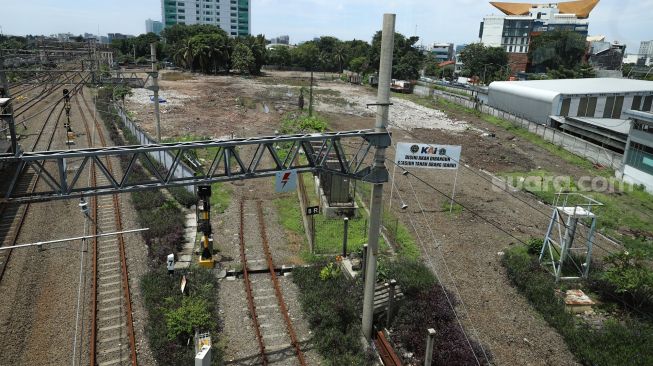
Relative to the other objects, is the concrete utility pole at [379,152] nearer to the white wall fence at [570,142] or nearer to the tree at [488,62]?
the white wall fence at [570,142]

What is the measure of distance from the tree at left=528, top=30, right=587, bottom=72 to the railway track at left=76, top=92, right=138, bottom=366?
289 feet

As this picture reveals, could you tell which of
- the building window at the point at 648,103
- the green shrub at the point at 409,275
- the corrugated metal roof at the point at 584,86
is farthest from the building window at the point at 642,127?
the building window at the point at 648,103

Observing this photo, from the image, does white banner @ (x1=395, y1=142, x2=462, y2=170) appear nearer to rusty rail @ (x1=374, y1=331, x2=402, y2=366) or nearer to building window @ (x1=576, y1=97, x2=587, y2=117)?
rusty rail @ (x1=374, y1=331, x2=402, y2=366)

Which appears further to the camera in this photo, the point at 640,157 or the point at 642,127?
the point at 640,157

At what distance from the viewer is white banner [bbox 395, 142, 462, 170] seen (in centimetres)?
1481

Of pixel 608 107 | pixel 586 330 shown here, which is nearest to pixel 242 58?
pixel 608 107

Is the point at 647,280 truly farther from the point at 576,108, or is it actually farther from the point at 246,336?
the point at 576,108

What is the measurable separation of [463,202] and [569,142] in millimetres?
15792

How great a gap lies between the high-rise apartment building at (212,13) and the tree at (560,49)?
315ft

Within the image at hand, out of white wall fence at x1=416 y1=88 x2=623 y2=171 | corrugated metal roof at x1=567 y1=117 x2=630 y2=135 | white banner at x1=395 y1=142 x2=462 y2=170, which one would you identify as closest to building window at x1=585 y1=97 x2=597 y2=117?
corrugated metal roof at x1=567 y1=117 x2=630 y2=135

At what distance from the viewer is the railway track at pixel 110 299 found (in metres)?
10.2

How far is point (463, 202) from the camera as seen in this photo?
69.3 ft

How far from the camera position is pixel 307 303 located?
12133 mm

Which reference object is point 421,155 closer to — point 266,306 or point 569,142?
point 266,306
